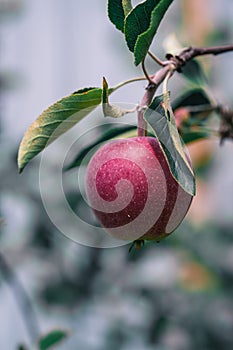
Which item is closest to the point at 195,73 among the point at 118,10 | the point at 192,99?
the point at 192,99

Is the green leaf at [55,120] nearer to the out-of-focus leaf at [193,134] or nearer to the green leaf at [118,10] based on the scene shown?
the green leaf at [118,10]

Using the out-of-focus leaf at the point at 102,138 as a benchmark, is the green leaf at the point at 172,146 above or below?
above

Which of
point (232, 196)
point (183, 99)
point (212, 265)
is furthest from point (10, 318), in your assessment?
point (183, 99)

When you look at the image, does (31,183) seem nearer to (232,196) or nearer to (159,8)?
→ (159,8)

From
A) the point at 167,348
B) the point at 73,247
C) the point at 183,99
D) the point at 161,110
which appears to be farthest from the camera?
the point at 73,247

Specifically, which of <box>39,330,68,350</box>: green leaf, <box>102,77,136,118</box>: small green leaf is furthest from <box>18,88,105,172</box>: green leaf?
<box>39,330,68,350</box>: green leaf

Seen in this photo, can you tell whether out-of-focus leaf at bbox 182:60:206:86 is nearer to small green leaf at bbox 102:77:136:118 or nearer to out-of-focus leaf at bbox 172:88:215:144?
out-of-focus leaf at bbox 172:88:215:144

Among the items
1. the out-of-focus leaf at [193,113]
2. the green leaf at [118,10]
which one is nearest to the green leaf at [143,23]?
the green leaf at [118,10]

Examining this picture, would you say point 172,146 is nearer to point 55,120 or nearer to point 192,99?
point 55,120
